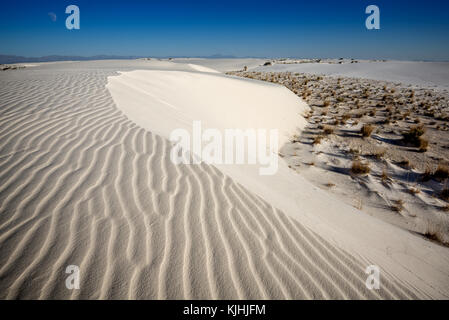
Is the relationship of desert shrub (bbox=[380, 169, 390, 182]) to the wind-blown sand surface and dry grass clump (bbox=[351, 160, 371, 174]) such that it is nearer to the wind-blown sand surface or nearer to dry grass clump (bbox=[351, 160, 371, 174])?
dry grass clump (bbox=[351, 160, 371, 174])

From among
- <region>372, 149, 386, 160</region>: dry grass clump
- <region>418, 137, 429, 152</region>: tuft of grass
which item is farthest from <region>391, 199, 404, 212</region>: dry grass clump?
<region>418, 137, 429, 152</region>: tuft of grass

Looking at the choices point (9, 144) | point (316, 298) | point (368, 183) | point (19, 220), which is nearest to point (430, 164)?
point (368, 183)

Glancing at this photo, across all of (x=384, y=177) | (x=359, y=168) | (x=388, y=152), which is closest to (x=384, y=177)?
(x=384, y=177)

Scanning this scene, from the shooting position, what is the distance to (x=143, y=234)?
79.2 inches

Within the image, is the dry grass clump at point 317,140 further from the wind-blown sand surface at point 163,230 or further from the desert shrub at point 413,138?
the wind-blown sand surface at point 163,230

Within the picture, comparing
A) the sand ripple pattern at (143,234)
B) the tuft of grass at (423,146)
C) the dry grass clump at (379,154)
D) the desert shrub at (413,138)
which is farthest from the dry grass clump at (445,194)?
the sand ripple pattern at (143,234)

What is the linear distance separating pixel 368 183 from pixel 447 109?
35.1 ft

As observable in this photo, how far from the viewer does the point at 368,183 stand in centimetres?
474

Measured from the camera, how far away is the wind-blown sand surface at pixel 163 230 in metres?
1.70

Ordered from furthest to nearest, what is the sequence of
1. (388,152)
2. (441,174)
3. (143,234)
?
(388,152) < (441,174) < (143,234)

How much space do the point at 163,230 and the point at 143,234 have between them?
0.59 ft

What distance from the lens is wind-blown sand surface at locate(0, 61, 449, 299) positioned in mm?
1702

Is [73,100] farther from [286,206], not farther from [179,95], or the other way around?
[286,206]

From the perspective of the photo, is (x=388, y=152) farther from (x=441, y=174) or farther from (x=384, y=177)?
(x=384, y=177)
